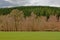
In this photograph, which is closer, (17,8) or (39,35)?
(39,35)

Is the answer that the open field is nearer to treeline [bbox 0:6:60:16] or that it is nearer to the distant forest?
the distant forest

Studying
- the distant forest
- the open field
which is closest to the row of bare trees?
the distant forest

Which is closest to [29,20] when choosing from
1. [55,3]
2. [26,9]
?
[26,9]

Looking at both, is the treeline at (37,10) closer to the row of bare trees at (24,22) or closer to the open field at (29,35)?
the row of bare trees at (24,22)

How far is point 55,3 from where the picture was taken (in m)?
3.24

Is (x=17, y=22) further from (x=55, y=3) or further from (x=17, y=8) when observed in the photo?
(x=55, y=3)

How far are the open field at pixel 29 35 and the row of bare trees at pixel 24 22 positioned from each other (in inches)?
5.1

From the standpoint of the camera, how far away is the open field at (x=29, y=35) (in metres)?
2.86

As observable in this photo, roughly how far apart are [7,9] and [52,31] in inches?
39.1

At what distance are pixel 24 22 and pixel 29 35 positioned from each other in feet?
1.15

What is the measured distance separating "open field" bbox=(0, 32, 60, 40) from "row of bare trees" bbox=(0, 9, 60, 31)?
0.13m

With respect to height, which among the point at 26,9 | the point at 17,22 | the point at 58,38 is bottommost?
the point at 58,38

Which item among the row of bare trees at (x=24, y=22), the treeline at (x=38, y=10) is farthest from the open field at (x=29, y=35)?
the treeline at (x=38, y=10)

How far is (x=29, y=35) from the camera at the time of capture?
2.98 metres
